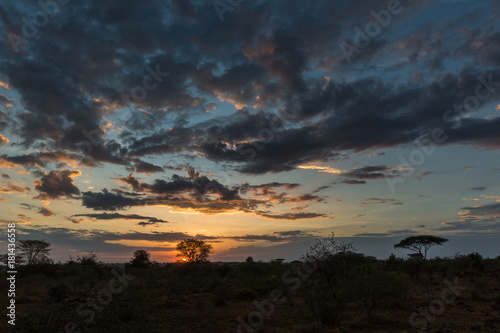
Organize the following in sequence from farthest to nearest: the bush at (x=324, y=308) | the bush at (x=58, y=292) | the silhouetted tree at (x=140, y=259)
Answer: the silhouetted tree at (x=140, y=259)
the bush at (x=58, y=292)
the bush at (x=324, y=308)

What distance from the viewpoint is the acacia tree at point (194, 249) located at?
56625 millimetres

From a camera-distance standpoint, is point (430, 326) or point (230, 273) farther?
point (230, 273)

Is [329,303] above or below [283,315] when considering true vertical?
above

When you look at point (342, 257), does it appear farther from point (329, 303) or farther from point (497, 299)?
point (497, 299)

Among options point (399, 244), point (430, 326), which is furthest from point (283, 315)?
point (399, 244)

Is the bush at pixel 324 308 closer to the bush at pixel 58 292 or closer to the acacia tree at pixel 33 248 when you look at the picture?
the bush at pixel 58 292

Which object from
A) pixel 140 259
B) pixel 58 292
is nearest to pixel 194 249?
pixel 140 259

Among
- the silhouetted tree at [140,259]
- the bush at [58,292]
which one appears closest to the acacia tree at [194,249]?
the silhouetted tree at [140,259]

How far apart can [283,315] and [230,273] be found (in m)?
26.3

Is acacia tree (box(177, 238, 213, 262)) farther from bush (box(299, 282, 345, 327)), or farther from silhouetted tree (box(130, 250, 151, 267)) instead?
bush (box(299, 282, 345, 327))

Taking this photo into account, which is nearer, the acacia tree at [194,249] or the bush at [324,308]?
the bush at [324,308]

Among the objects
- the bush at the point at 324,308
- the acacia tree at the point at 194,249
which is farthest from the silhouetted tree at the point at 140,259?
the bush at the point at 324,308

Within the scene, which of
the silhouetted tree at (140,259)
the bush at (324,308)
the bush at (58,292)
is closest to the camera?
the bush at (324,308)

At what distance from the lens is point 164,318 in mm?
17281
